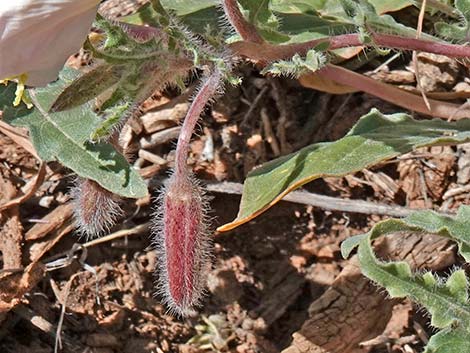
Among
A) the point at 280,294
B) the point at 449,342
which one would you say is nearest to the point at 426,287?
the point at 449,342

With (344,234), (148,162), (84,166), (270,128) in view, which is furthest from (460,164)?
(84,166)

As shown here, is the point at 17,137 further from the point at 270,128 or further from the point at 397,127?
the point at 397,127

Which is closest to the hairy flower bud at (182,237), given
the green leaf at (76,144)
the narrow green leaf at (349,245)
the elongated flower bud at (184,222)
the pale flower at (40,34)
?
the elongated flower bud at (184,222)

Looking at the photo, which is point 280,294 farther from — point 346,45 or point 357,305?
point 346,45

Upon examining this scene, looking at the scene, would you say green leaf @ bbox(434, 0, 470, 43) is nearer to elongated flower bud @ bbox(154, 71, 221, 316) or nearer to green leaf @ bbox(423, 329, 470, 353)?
elongated flower bud @ bbox(154, 71, 221, 316)

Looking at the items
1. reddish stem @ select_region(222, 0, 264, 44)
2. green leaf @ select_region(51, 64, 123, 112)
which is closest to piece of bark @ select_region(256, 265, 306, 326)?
reddish stem @ select_region(222, 0, 264, 44)
